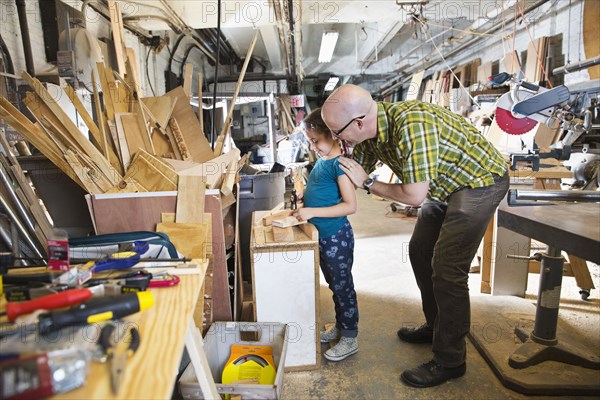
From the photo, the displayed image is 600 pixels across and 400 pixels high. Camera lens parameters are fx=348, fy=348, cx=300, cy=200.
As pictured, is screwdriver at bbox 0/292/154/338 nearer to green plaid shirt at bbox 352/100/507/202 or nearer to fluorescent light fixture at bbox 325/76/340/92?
green plaid shirt at bbox 352/100/507/202

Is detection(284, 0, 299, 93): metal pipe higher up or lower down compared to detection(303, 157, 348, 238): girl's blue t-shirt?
higher up

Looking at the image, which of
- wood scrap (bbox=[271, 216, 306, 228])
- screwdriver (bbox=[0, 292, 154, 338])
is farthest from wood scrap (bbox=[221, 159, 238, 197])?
screwdriver (bbox=[0, 292, 154, 338])

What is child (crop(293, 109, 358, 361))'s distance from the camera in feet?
5.22

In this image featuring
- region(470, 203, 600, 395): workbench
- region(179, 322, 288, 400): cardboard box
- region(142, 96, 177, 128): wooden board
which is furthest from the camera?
region(142, 96, 177, 128): wooden board

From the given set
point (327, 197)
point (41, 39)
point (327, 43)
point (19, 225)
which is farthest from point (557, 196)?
point (327, 43)

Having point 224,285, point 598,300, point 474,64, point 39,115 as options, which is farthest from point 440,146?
point 474,64

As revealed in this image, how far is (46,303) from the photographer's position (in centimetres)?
66

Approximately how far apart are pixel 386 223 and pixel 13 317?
4329 millimetres

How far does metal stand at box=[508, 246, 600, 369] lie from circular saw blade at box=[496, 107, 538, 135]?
2.16ft

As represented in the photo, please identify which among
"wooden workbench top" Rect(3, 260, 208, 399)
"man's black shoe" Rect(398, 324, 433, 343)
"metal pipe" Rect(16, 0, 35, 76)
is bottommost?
"man's black shoe" Rect(398, 324, 433, 343)

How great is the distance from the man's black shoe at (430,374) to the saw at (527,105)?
48.6 inches

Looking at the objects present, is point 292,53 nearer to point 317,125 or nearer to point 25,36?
point 25,36

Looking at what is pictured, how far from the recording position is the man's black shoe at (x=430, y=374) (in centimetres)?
154

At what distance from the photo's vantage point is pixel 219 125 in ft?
19.4
